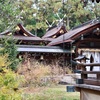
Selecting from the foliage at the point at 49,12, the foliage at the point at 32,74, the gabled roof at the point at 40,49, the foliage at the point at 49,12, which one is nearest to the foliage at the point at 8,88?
the foliage at the point at 32,74

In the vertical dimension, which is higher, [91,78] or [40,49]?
[40,49]

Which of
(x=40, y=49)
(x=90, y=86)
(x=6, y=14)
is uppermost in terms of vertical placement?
(x=6, y=14)

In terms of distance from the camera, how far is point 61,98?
9398 millimetres

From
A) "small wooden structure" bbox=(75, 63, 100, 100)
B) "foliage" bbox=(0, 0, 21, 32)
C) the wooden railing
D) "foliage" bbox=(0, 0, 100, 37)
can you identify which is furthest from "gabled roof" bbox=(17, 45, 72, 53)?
"foliage" bbox=(0, 0, 100, 37)

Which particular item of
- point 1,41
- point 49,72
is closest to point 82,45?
point 49,72

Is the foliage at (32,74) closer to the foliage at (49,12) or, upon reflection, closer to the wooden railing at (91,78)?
the wooden railing at (91,78)

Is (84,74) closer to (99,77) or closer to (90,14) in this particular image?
(99,77)

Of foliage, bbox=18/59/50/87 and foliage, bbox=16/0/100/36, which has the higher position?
foliage, bbox=16/0/100/36

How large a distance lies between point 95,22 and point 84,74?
10718 mm

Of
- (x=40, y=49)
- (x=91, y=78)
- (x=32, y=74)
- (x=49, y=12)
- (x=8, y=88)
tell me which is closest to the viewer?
(x=8, y=88)

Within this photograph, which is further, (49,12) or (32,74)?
(49,12)

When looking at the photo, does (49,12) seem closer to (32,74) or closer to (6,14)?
(32,74)

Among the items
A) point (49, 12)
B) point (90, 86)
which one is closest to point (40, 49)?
point (90, 86)

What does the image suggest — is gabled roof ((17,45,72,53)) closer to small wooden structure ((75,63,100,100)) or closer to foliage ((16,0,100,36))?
small wooden structure ((75,63,100,100))
